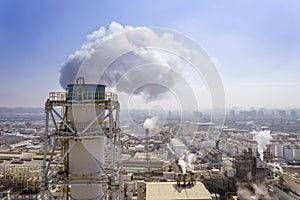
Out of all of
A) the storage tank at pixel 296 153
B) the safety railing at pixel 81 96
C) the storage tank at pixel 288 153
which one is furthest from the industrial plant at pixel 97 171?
the storage tank at pixel 296 153

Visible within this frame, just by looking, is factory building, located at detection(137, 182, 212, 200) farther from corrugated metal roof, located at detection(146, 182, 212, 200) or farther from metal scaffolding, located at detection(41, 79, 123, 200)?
metal scaffolding, located at detection(41, 79, 123, 200)

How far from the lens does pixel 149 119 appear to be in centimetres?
2025

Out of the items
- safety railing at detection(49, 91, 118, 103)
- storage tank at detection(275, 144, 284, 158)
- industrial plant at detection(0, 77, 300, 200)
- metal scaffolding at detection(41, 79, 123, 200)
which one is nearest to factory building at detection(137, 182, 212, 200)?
industrial plant at detection(0, 77, 300, 200)

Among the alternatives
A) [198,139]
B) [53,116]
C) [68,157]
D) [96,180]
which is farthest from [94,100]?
[198,139]

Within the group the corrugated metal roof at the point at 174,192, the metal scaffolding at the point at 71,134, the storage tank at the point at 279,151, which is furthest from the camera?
the storage tank at the point at 279,151

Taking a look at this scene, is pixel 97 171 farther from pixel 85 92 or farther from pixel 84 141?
pixel 85 92

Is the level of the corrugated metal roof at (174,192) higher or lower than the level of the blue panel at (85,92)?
lower

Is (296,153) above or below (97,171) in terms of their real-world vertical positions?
below

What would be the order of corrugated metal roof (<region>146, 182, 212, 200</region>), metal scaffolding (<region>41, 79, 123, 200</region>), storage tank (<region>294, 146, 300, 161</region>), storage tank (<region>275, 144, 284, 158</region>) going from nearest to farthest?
metal scaffolding (<region>41, 79, 123, 200</region>) → corrugated metal roof (<region>146, 182, 212, 200</region>) → storage tank (<region>294, 146, 300, 161</region>) → storage tank (<region>275, 144, 284, 158</region>)

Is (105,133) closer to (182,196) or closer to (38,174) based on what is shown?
(182,196)

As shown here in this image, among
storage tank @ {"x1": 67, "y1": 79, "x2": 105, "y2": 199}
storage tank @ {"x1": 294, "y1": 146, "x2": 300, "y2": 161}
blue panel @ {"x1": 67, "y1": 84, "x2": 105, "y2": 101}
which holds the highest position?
blue panel @ {"x1": 67, "y1": 84, "x2": 105, "y2": 101}

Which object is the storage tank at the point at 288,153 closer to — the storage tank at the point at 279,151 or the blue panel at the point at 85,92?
the storage tank at the point at 279,151

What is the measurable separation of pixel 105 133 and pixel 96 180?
3.67 feet

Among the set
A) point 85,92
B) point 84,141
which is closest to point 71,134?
point 84,141
